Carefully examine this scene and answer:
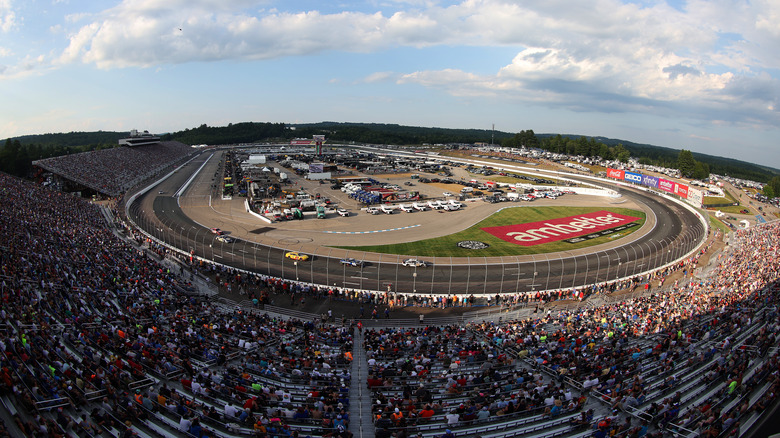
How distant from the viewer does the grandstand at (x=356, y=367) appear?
40.3 feet

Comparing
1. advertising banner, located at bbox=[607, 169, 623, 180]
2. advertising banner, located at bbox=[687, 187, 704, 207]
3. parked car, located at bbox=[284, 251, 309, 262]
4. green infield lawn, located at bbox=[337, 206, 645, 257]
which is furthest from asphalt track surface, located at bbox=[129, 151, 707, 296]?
advertising banner, located at bbox=[607, 169, 623, 180]

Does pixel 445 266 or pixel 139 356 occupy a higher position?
pixel 139 356

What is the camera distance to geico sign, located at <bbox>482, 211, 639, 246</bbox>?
46.7 m

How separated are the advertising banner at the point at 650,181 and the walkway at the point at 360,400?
87.8 metres

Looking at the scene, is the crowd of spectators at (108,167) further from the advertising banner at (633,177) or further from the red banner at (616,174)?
the red banner at (616,174)

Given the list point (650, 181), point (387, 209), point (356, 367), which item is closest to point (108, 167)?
point (387, 209)

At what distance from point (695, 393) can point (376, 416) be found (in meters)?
10.9

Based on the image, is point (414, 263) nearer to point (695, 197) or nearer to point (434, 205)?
point (434, 205)

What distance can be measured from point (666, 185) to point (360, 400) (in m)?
88.0

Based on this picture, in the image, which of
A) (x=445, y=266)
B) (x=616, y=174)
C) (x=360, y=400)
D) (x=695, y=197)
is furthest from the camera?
(x=616, y=174)

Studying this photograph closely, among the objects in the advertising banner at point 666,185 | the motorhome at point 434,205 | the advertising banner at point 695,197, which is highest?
the advertising banner at point 666,185

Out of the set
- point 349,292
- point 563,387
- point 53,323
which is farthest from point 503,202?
point 53,323

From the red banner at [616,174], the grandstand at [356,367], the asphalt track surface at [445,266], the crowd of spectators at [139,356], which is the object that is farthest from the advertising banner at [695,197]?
the crowd of spectators at [139,356]

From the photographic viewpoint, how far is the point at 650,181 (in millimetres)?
87375
